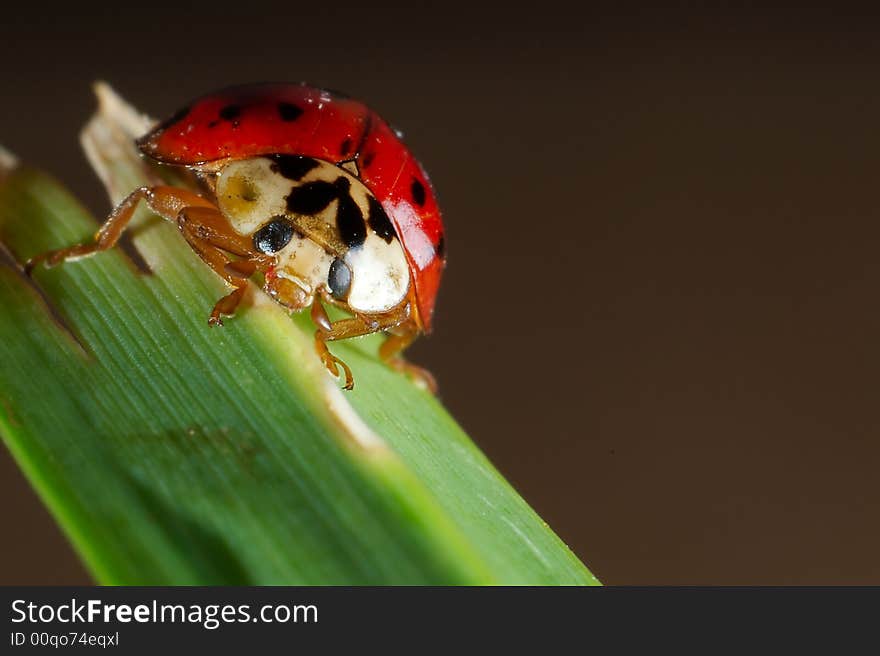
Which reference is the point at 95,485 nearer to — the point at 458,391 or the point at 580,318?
the point at 458,391

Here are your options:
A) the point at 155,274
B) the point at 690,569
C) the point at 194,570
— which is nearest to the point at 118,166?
the point at 155,274

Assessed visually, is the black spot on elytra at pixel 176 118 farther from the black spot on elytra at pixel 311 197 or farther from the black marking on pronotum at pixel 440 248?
the black marking on pronotum at pixel 440 248

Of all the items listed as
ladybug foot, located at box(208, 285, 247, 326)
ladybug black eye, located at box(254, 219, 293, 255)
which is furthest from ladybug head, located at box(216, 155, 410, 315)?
ladybug foot, located at box(208, 285, 247, 326)

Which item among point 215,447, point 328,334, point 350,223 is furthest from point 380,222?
point 215,447

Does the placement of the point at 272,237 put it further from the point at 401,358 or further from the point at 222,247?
the point at 401,358

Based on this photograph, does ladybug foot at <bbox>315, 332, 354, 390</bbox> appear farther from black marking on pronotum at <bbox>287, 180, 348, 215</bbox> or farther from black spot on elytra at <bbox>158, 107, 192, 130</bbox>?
black spot on elytra at <bbox>158, 107, 192, 130</bbox>

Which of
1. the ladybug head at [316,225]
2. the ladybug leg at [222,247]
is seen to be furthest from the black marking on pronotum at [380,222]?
the ladybug leg at [222,247]
